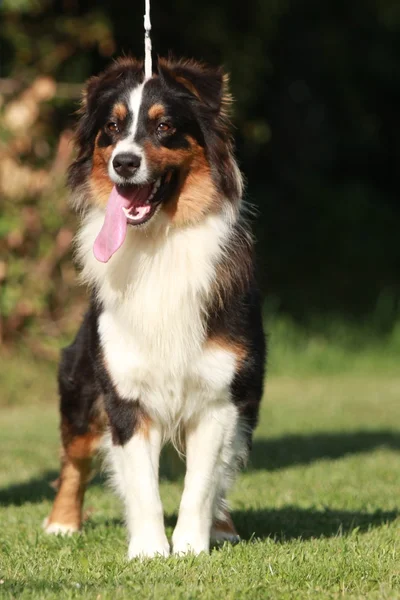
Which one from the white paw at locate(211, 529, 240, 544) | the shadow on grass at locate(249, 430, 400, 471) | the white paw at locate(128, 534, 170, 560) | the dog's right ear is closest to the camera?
the white paw at locate(128, 534, 170, 560)

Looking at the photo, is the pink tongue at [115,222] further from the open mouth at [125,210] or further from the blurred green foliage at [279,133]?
the blurred green foliage at [279,133]

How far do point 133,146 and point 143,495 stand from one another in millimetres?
1612

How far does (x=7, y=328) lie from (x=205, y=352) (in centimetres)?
814

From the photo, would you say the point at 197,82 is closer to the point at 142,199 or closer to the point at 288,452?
the point at 142,199

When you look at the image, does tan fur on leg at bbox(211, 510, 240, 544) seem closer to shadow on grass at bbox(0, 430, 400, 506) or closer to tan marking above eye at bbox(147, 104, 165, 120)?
shadow on grass at bbox(0, 430, 400, 506)

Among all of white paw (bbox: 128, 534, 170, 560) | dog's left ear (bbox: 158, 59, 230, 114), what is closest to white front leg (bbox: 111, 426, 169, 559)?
white paw (bbox: 128, 534, 170, 560)

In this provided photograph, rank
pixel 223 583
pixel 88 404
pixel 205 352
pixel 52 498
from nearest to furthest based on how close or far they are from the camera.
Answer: pixel 223 583, pixel 205 352, pixel 88 404, pixel 52 498

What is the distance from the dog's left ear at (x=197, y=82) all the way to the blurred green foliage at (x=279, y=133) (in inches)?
298

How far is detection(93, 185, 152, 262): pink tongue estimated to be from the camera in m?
5.05

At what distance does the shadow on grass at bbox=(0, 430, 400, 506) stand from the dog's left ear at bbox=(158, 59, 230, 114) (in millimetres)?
2731

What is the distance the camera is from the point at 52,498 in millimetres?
Result: 7188

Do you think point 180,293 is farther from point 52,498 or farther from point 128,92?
point 52,498

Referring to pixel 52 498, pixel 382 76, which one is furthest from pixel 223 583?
pixel 382 76

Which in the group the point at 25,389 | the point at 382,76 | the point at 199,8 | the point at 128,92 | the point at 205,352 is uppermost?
the point at 128,92
